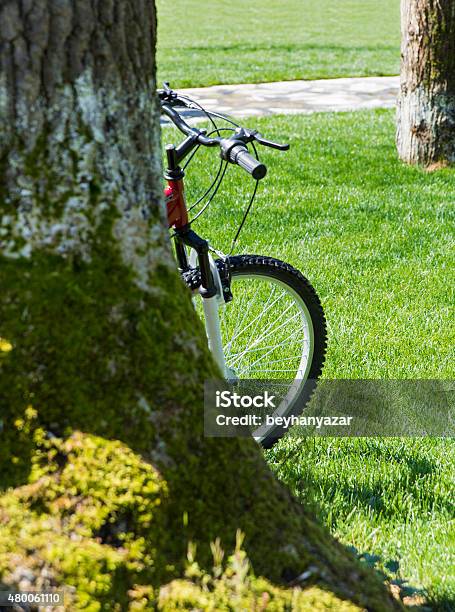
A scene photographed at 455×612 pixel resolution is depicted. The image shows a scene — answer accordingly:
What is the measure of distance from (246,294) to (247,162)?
1.89m

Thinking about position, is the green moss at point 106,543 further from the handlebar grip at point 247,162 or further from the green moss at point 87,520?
the handlebar grip at point 247,162

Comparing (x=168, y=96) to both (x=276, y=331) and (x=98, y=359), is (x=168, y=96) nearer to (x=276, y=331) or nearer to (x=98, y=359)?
(x=98, y=359)

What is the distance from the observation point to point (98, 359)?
2.02 metres

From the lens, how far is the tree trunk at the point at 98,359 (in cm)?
190

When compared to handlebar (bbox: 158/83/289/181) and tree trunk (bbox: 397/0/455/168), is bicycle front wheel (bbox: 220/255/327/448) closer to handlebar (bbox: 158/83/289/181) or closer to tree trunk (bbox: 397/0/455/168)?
handlebar (bbox: 158/83/289/181)

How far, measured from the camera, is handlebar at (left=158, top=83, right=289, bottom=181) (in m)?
2.32

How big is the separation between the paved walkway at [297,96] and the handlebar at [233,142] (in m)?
8.42

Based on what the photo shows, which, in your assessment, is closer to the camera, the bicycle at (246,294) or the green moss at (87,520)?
the green moss at (87,520)

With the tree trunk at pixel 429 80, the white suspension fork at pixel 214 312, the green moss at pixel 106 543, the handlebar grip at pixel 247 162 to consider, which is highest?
the tree trunk at pixel 429 80

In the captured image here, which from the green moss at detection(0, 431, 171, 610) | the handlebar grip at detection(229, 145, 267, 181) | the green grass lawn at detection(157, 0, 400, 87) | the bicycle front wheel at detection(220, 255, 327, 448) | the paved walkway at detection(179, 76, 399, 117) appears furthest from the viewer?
the green grass lawn at detection(157, 0, 400, 87)

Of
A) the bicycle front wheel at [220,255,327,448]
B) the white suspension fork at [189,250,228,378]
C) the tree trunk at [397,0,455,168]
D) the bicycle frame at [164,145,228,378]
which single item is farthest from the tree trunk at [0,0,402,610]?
the tree trunk at [397,0,455,168]

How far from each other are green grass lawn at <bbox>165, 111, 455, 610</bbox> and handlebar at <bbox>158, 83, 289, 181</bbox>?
1.30m

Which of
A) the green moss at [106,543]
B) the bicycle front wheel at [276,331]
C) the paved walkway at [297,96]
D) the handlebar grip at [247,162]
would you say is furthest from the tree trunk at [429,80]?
the green moss at [106,543]

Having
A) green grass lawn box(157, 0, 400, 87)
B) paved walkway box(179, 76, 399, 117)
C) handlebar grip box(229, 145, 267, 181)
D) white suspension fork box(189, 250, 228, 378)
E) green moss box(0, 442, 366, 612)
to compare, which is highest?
green grass lawn box(157, 0, 400, 87)
